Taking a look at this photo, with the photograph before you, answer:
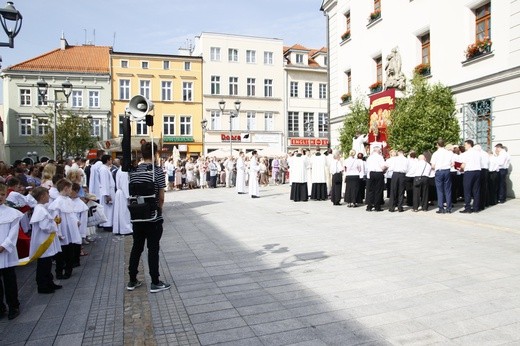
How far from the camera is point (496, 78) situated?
46.9 feet

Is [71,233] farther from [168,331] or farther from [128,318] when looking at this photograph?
[168,331]

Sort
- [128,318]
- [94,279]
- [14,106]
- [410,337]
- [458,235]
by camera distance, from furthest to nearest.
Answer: [14,106]
[458,235]
[94,279]
[128,318]
[410,337]

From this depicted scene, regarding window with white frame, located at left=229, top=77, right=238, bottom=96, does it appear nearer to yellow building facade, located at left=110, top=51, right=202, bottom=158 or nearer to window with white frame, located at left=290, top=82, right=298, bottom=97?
yellow building facade, located at left=110, top=51, right=202, bottom=158

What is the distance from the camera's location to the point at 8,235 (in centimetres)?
485

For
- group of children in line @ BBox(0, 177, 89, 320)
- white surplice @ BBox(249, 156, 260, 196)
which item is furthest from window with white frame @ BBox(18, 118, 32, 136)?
group of children in line @ BBox(0, 177, 89, 320)

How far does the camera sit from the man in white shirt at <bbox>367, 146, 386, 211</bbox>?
41.8 feet

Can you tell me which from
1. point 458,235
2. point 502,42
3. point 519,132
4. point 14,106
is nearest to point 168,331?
point 458,235

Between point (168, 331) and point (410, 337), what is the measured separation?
233 centimetres

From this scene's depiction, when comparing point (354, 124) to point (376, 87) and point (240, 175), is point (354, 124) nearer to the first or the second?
point (376, 87)

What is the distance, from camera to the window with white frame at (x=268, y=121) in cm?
5069

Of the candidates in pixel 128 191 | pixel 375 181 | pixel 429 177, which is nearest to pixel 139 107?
pixel 128 191

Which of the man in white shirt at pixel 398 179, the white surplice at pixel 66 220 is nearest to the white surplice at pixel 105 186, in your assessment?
the white surplice at pixel 66 220

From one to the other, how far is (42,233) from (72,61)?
48.3 metres

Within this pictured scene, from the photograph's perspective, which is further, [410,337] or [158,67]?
[158,67]
